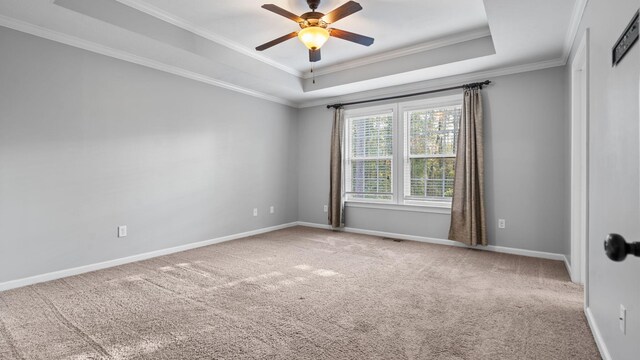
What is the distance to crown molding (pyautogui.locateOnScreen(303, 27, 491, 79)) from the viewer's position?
374 cm

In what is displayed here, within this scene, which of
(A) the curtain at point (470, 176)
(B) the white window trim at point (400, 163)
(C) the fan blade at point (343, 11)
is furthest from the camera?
(B) the white window trim at point (400, 163)

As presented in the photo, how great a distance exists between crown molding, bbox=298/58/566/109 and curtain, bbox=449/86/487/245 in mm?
207

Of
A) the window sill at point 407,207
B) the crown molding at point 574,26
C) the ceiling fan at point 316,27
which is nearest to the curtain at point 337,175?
the window sill at point 407,207

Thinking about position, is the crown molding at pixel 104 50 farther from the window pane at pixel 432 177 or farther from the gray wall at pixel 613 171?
the gray wall at pixel 613 171

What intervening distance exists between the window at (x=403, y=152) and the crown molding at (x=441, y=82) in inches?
8.1

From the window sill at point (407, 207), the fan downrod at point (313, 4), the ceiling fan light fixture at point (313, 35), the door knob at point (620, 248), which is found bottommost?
the window sill at point (407, 207)

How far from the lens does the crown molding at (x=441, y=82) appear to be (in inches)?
154

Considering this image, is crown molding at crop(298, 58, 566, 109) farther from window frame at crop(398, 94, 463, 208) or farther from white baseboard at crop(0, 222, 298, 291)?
white baseboard at crop(0, 222, 298, 291)

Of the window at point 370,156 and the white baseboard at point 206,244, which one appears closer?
the white baseboard at point 206,244

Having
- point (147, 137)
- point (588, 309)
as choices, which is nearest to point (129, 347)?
point (147, 137)

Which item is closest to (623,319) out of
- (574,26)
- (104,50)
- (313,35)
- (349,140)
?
(574,26)

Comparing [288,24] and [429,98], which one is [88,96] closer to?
[288,24]

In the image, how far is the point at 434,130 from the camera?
15.8ft

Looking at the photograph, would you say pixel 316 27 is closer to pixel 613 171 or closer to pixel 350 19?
pixel 350 19
